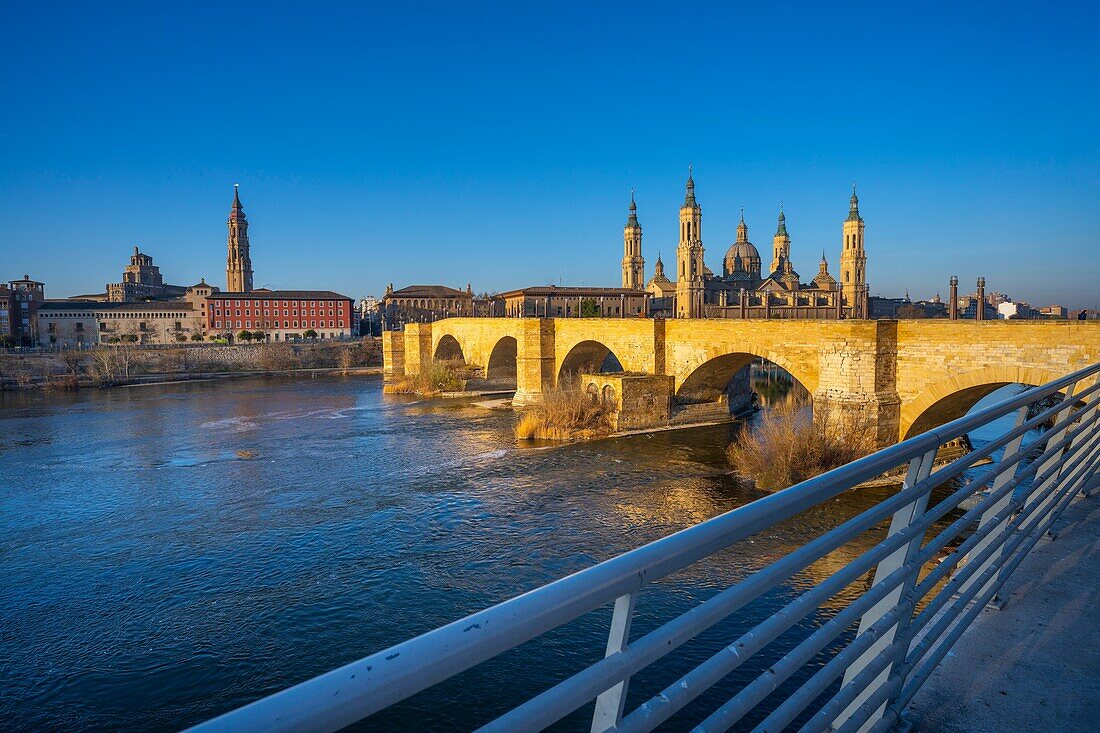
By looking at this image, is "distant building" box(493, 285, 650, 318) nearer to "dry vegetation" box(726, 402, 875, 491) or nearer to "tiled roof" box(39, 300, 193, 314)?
"tiled roof" box(39, 300, 193, 314)

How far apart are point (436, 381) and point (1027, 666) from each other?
3433 cm

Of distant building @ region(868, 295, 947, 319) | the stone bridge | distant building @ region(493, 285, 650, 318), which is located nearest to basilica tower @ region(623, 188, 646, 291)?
distant building @ region(493, 285, 650, 318)

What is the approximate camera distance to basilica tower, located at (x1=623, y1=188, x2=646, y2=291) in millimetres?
82250

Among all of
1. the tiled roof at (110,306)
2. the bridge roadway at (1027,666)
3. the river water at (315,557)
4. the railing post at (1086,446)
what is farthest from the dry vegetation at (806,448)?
the tiled roof at (110,306)

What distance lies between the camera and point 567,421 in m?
22.2

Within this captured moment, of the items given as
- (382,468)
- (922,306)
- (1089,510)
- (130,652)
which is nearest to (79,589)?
(130,652)

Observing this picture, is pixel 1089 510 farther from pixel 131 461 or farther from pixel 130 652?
pixel 131 461

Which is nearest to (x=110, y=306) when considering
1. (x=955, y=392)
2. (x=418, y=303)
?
(x=418, y=303)

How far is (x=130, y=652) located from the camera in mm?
8656

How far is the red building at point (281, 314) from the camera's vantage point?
70.4 meters

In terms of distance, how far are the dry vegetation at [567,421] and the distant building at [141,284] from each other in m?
95.7

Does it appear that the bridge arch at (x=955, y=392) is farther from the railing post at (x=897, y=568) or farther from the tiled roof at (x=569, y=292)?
the tiled roof at (x=569, y=292)

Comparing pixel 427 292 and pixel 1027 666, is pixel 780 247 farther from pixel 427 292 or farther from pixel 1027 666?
pixel 1027 666

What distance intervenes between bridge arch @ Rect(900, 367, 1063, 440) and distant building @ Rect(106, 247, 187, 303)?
10663cm
